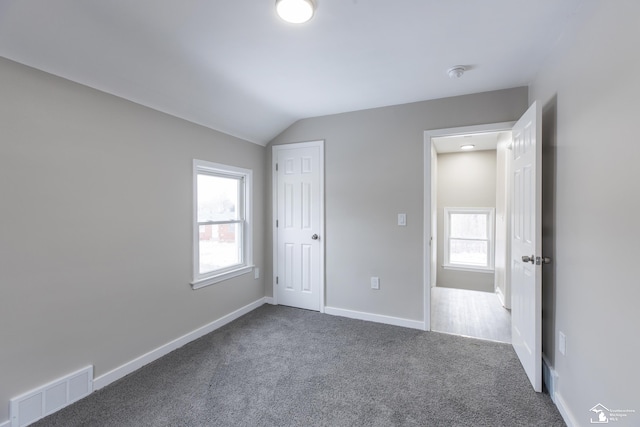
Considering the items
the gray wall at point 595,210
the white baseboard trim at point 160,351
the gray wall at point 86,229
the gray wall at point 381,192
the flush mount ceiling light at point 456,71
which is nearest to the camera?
the gray wall at point 595,210

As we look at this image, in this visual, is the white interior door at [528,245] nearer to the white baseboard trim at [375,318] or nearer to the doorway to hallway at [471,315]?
the doorway to hallway at [471,315]

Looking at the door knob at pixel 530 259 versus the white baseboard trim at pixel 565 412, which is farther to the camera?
the door knob at pixel 530 259

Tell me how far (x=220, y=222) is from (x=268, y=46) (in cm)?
194

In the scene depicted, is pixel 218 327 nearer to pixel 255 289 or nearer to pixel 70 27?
pixel 255 289

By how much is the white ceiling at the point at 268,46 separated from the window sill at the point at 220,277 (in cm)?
163

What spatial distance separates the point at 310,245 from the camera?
362 centimetres

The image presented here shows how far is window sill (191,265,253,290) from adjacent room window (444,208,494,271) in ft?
12.3

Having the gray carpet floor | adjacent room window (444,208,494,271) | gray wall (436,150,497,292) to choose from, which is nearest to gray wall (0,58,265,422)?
the gray carpet floor

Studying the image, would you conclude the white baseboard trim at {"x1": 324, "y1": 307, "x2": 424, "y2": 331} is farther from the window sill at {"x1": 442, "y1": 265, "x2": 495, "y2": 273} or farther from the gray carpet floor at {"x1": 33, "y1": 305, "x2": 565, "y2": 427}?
the window sill at {"x1": 442, "y1": 265, "x2": 495, "y2": 273}

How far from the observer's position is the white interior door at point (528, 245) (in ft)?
6.40

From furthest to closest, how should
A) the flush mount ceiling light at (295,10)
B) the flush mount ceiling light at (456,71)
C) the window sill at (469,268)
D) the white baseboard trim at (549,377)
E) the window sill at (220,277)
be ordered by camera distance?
the window sill at (469,268) → the window sill at (220,277) → the flush mount ceiling light at (456,71) → the white baseboard trim at (549,377) → the flush mount ceiling light at (295,10)

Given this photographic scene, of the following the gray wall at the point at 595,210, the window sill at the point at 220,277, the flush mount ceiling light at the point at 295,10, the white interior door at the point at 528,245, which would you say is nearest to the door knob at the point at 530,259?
→ the white interior door at the point at 528,245

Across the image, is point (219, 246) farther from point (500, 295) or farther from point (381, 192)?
point (500, 295)

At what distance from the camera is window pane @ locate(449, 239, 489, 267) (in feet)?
16.7
